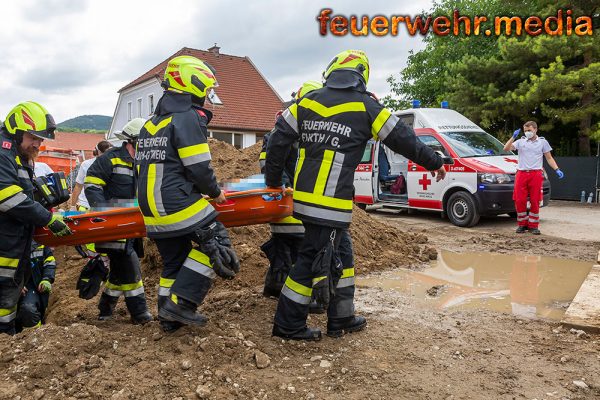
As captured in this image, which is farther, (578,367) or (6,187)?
(6,187)

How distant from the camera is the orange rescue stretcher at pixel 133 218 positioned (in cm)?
404

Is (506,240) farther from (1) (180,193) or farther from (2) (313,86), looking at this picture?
(1) (180,193)

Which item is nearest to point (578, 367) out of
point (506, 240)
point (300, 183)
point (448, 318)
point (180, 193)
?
point (448, 318)

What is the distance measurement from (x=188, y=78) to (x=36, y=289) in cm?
262

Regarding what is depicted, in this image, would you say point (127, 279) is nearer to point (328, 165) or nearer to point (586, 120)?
point (328, 165)

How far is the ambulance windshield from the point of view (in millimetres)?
10094

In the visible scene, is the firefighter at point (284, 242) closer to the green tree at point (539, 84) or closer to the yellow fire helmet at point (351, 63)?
the yellow fire helmet at point (351, 63)

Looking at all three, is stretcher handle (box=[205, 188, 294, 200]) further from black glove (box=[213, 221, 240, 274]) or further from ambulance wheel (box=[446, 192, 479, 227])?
ambulance wheel (box=[446, 192, 479, 227])

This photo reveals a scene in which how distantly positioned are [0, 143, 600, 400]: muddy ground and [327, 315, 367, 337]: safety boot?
72 mm

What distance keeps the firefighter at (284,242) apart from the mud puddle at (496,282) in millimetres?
1188

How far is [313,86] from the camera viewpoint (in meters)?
4.64

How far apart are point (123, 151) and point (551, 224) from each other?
8749 millimetres

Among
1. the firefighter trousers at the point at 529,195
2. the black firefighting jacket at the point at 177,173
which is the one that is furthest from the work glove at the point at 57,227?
the firefighter trousers at the point at 529,195

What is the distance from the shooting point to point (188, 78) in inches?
142
